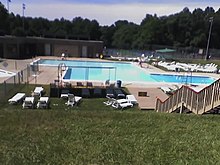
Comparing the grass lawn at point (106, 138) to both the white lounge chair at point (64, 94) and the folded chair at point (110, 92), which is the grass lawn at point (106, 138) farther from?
the folded chair at point (110, 92)

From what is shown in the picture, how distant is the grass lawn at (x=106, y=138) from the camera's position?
15.2 ft

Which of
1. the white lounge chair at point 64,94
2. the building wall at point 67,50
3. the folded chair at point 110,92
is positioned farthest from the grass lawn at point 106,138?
the building wall at point 67,50

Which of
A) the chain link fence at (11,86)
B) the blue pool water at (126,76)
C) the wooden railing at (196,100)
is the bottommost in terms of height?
the blue pool water at (126,76)

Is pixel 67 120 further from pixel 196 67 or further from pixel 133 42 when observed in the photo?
pixel 133 42

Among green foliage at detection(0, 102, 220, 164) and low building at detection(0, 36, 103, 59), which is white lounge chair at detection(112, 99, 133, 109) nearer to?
green foliage at detection(0, 102, 220, 164)

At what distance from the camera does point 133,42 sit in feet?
228

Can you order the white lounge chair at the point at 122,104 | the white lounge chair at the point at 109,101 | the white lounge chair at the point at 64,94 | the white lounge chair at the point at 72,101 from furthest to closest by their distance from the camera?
1. the white lounge chair at the point at 64,94
2. the white lounge chair at the point at 109,101
3. the white lounge chair at the point at 122,104
4. the white lounge chair at the point at 72,101

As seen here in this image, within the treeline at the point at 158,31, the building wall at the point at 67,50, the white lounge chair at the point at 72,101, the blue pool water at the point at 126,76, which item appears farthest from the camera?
the treeline at the point at 158,31

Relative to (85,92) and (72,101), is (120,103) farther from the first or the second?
(85,92)

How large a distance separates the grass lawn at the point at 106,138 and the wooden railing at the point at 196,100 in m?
2.87

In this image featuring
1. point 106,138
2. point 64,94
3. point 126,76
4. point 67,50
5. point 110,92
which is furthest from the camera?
point 67,50

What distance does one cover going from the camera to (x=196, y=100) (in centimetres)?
1128

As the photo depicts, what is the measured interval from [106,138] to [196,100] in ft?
21.8

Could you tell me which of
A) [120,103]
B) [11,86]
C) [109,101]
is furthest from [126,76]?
[120,103]
